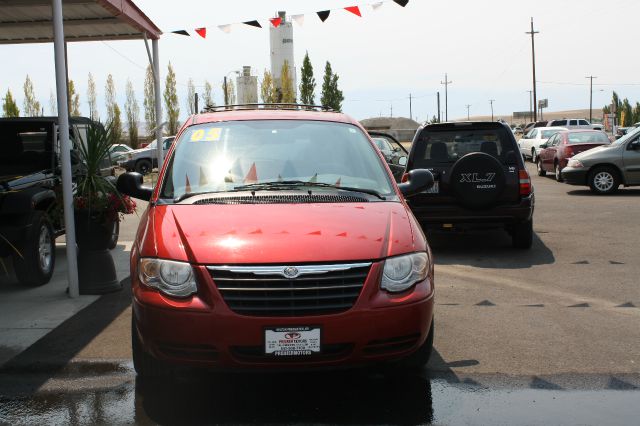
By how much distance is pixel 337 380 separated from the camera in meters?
4.95

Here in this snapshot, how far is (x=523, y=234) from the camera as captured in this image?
10.2m

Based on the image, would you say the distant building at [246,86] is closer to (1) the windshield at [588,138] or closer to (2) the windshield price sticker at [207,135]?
(1) the windshield at [588,138]

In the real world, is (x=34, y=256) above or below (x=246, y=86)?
below

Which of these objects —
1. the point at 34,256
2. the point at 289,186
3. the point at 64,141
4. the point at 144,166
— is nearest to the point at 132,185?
the point at 289,186

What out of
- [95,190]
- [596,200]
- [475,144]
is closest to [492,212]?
[475,144]

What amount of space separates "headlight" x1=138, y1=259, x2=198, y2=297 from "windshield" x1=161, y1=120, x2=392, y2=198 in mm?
917

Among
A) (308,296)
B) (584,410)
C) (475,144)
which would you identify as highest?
(475,144)

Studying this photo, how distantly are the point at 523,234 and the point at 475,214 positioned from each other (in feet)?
2.50

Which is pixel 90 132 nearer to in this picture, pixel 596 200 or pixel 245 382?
pixel 245 382

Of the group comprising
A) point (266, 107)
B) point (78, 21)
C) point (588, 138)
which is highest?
point (78, 21)

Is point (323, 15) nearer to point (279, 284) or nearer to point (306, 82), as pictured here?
point (279, 284)

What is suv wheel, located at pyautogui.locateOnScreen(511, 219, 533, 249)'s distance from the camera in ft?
33.5

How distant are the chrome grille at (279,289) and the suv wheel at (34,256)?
174 inches

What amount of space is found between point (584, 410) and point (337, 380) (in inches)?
58.6
